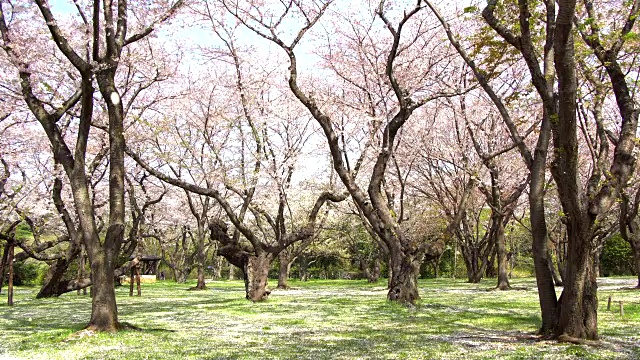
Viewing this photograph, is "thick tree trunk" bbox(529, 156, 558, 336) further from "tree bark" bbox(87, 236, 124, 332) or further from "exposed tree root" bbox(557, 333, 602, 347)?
"tree bark" bbox(87, 236, 124, 332)

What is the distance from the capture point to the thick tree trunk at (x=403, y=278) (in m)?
17.2

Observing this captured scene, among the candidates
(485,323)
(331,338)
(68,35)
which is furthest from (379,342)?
(68,35)

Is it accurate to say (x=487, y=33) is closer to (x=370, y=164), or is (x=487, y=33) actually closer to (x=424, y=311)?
(x=424, y=311)

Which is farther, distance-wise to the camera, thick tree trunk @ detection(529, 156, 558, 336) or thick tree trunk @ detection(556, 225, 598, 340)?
thick tree trunk @ detection(529, 156, 558, 336)

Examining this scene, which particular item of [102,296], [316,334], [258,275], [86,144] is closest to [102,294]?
[102,296]

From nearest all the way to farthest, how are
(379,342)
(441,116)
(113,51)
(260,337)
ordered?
(379,342)
(260,337)
(113,51)
(441,116)

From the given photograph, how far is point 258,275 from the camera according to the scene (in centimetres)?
1992

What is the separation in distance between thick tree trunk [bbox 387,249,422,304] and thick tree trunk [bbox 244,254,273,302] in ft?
16.4

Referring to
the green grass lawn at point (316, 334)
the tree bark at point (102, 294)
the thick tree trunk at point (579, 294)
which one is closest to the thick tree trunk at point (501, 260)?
the green grass lawn at point (316, 334)

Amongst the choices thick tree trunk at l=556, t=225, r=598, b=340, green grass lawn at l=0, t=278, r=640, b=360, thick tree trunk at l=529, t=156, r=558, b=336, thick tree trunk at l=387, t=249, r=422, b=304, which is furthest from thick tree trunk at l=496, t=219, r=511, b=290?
thick tree trunk at l=556, t=225, r=598, b=340

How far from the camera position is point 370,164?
97.8ft

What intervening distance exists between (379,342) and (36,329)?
7.64 metres

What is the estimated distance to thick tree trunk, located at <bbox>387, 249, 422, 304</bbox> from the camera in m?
17.2

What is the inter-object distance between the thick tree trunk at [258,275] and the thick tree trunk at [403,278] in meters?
4.99
